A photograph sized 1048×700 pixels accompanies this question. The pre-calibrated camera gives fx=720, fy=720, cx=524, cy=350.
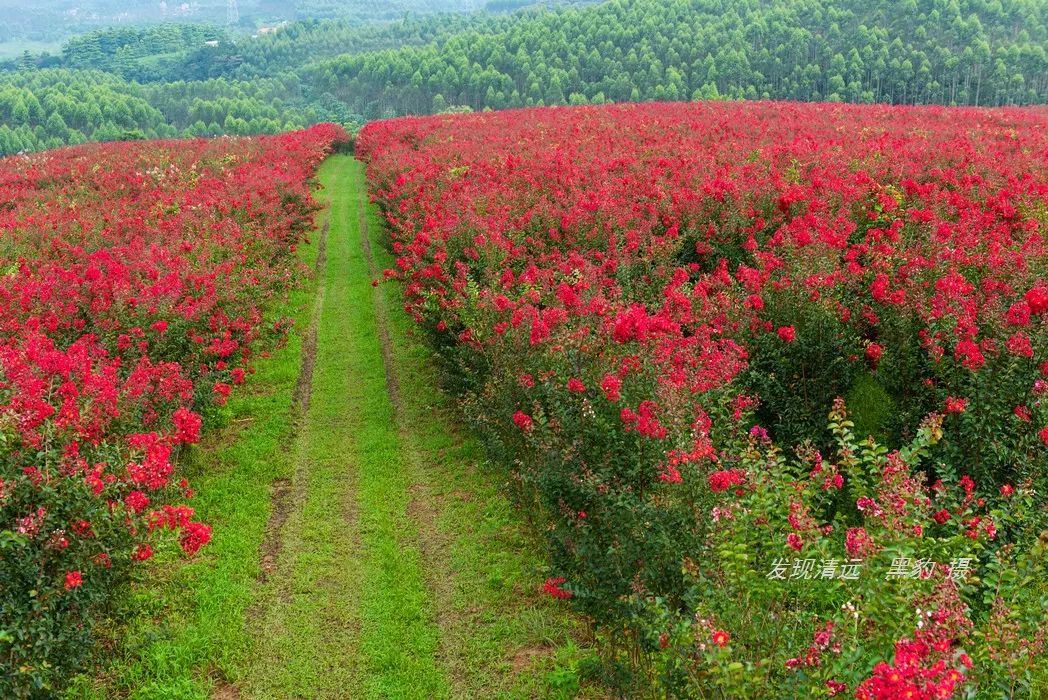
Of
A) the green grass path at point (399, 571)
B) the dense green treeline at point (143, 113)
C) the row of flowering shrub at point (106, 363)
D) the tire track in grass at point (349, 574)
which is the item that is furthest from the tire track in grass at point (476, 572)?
the dense green treeline at point (143, 113)

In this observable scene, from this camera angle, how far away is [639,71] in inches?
3182

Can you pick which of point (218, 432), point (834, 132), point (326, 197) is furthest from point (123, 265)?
point (326, 197)

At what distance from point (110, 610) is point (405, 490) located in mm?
3969

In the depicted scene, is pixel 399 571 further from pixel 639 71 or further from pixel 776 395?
pixel 639 71

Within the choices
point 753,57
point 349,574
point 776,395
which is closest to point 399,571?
point 349,574

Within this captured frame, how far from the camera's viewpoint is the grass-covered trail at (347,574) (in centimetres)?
709

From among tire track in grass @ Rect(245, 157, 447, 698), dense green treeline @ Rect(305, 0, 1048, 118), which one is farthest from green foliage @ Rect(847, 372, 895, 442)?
dense green treeline @ Rect(305, 0, 1048, 118)

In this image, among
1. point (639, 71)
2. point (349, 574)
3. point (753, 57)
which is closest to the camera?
point (349, 574)

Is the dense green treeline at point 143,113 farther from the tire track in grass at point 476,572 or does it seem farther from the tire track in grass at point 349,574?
the tire track in grass at point 476,572

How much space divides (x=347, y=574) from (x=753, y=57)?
270ft

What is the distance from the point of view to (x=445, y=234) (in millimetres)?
14391

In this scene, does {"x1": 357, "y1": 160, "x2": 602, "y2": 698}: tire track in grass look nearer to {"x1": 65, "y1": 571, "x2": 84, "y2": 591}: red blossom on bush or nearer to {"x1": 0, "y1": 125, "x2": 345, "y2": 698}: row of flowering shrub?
{"x1": 0, "y1": 125, "x2": 345, "y2": 698}: row of flowering shrub

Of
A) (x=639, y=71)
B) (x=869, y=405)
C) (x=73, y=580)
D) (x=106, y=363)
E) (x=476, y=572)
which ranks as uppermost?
(x=639, y=71)

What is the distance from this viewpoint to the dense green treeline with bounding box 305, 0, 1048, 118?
228 ft
